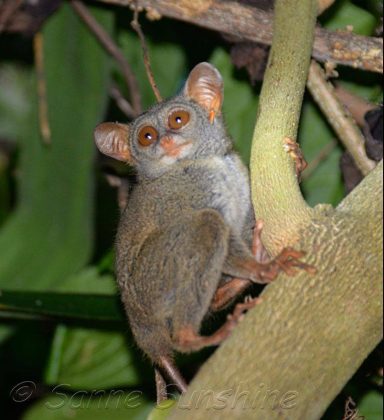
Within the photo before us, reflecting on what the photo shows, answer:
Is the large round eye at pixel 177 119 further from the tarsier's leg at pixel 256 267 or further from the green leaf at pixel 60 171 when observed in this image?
the green leaf at pixel 60 171

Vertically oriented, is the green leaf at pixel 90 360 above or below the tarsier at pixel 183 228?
below

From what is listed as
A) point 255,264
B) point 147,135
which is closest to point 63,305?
point 147,135

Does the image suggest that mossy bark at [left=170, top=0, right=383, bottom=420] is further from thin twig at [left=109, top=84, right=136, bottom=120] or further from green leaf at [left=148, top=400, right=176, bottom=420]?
thin twig at [left=109, top=84, right=136, bottom=120]

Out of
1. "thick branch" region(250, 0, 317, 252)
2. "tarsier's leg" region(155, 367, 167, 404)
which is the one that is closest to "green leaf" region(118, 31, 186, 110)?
"thick branch" region(250, 0, 317, 252)

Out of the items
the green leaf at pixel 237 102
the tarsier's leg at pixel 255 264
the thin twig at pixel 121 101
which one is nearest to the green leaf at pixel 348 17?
the green leaf at pixel 237 102

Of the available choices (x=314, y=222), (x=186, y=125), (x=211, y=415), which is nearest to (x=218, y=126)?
(x=186, y=125)

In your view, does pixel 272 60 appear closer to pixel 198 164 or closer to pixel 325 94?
pixel 198 164

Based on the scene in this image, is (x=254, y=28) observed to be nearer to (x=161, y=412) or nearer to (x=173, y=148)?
(x=173, y=148)
